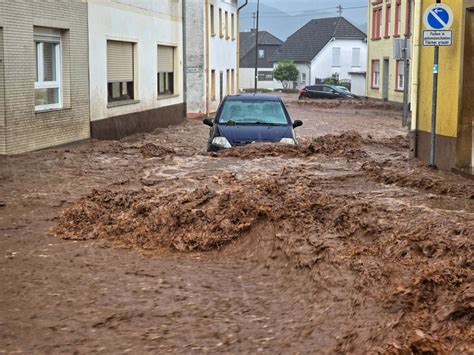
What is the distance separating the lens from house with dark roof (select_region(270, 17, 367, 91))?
84.7 meters

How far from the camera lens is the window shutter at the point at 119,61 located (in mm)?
21888

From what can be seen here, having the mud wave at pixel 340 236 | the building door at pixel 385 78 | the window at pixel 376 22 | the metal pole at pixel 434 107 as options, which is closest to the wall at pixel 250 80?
the window at pixel 376 22

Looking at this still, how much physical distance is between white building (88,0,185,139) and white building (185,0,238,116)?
5426 mm

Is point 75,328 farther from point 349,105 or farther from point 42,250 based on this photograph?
point 349,105

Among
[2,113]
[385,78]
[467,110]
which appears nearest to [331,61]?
[385,78]

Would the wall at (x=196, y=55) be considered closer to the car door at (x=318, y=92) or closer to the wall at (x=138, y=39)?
the wall at (x=138, y=39)

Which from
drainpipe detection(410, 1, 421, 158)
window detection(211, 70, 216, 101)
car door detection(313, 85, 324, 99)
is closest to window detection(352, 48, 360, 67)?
car door detection(313, 85, 324, 99)

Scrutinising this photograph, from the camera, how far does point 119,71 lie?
22.8 metres

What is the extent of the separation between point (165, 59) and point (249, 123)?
13366 millimetres

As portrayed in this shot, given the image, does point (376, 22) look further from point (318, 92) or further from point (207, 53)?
point (207, 53)

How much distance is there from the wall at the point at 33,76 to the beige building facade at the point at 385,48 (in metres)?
27.7

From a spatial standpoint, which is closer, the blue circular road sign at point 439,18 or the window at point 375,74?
the blue circular road sign at point 439,18

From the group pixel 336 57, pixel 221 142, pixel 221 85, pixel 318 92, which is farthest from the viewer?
pixel 336 57

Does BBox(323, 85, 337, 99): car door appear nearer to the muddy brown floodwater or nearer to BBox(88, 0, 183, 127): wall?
BBox(88, 0, 183, 127): wall
